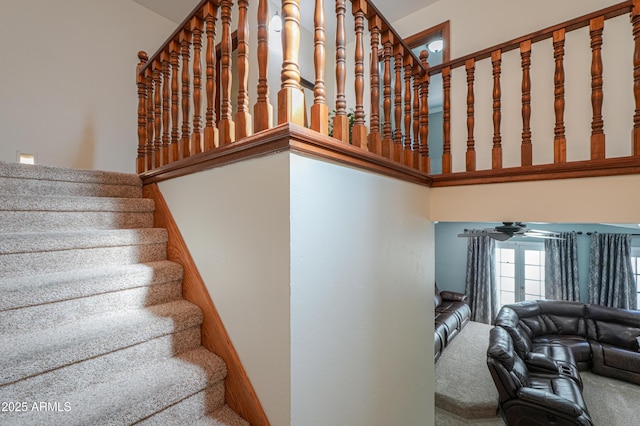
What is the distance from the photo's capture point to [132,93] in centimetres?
343

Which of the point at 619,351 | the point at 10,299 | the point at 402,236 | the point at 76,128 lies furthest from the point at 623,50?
the point at 76,128

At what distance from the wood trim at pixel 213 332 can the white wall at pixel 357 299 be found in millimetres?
265

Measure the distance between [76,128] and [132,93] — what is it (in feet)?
2.42

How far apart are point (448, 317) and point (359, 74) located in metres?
5.34

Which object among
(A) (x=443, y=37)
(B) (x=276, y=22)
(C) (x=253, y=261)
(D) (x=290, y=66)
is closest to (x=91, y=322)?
(C) (x=253, y=261)

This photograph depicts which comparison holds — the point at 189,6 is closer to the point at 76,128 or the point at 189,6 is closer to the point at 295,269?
the point at 76,128

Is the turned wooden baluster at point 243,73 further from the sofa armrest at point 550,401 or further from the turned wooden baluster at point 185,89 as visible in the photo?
the sofa armrest at point 550,401

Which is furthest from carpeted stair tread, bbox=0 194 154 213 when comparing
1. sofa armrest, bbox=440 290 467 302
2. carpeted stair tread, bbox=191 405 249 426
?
sofa armrest, bbox=440 290 467 302

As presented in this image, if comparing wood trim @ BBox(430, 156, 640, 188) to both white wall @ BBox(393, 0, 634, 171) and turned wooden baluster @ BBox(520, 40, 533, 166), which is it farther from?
white wall @ BBox(393, 0, 634, 171)

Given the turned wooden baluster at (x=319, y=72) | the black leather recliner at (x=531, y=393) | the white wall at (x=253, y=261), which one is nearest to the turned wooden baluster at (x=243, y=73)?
the white wall at (x=253, y=261)

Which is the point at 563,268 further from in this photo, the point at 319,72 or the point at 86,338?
the point at 86,338

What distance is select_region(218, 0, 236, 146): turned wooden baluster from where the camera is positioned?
134 centimetres

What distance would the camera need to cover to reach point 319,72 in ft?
3.86

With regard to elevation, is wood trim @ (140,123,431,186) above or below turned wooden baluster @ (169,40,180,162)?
below
